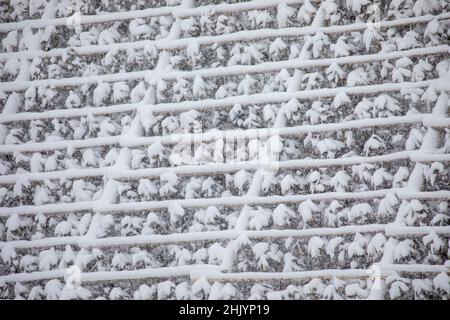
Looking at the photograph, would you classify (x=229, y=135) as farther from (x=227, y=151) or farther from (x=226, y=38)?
(x=226, y=38)

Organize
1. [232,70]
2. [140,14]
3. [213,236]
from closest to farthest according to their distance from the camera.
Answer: [213,236] < [232,70] < [140,14]

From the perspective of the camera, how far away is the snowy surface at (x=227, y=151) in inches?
94.1

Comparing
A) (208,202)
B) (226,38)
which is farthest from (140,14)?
(208,202)

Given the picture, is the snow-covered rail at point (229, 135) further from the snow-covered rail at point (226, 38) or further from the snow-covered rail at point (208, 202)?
the snow-covered rail at point (226, 38)

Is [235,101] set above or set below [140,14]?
below

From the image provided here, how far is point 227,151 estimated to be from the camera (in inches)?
99.4

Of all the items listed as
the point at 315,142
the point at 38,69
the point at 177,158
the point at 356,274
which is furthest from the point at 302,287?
the point at 38,69

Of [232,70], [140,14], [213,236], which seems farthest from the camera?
[140,14]

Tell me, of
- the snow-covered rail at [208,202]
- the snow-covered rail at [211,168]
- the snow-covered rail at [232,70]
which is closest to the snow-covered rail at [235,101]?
the snow-covered rail at [232,70]

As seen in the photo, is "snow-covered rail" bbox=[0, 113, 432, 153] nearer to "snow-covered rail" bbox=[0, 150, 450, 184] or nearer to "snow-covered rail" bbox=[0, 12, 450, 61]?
"snow-covered rail" bbox=[0, 150, 450, 184]

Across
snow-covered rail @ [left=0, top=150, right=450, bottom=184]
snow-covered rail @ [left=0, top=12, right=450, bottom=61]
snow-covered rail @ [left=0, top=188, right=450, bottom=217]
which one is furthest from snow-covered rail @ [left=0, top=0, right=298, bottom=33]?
snow-covered rail @ [left=0, top=188, right=450, bottom=217]

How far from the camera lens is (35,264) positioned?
256 cm

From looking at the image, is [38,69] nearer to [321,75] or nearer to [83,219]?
[83,219]

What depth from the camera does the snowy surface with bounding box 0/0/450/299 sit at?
7.84 feet
